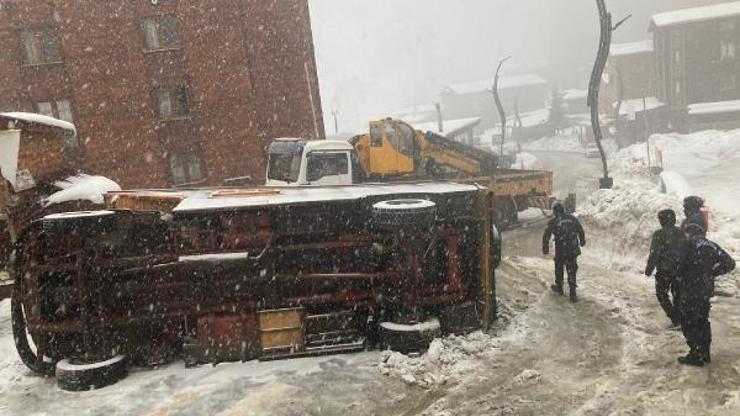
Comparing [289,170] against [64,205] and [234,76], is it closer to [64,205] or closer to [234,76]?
[64,205]

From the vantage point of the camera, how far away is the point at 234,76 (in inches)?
846

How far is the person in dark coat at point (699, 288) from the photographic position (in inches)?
239

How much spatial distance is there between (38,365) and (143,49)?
16725mm

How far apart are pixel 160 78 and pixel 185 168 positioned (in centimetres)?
378

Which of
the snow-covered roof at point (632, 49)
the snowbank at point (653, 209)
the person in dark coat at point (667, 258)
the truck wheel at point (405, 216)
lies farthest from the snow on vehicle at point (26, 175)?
the snow-covered roof at point (632, 49)

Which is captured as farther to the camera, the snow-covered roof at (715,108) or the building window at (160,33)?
the snow-covered roof at (715,108)

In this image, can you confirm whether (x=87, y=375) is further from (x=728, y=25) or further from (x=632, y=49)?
(x=632, y=49)

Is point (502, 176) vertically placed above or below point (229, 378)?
above

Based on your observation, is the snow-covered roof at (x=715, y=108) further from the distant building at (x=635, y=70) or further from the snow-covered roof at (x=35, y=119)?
the snow-covered roof at (x=35, y=119)

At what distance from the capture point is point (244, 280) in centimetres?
711

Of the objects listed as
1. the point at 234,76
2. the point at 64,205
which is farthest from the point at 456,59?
the point at 64,205

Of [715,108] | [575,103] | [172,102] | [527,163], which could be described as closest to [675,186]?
[172,102]

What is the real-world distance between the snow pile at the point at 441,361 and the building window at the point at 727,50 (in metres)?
43.7

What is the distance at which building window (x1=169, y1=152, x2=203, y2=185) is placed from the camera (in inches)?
856
